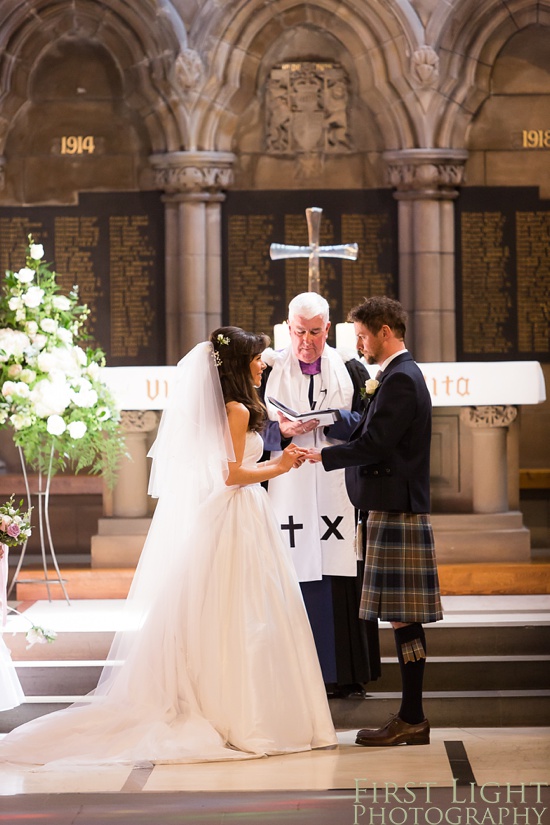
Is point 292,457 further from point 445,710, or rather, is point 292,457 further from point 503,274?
point 503,274

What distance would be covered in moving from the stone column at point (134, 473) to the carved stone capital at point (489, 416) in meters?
1.95

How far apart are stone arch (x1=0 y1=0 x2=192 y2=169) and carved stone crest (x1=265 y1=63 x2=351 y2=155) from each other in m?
0.73

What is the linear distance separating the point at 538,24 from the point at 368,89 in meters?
1.34

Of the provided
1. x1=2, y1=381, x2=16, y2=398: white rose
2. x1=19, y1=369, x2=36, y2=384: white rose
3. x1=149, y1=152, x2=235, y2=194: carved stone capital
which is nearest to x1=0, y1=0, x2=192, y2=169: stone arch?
x1=149, y1=152, x2=235, y2=194: carved stone capital

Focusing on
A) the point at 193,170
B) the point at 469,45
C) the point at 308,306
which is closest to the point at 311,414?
the point at 308,306

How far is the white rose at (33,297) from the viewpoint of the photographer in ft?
21.7

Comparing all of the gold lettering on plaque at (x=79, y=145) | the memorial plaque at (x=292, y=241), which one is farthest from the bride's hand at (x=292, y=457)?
the gold lettering on plaque at (x=79, y=145)

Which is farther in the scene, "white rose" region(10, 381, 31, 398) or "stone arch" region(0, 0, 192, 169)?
"stone arch" region(0, 0, 192, 169)

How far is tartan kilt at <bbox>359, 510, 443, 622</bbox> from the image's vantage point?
197 inches

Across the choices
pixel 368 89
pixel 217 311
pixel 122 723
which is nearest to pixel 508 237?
pixel 368 89

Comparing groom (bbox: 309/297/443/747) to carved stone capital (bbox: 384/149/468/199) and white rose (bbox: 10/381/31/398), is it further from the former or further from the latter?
carved stone capital (bbox: 384/149/468/199)

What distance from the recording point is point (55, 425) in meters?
6.50

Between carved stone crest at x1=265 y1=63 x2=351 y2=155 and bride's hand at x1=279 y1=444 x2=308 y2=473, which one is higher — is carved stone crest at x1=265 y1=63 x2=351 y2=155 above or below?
above

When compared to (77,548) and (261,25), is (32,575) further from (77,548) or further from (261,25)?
(261,25)
